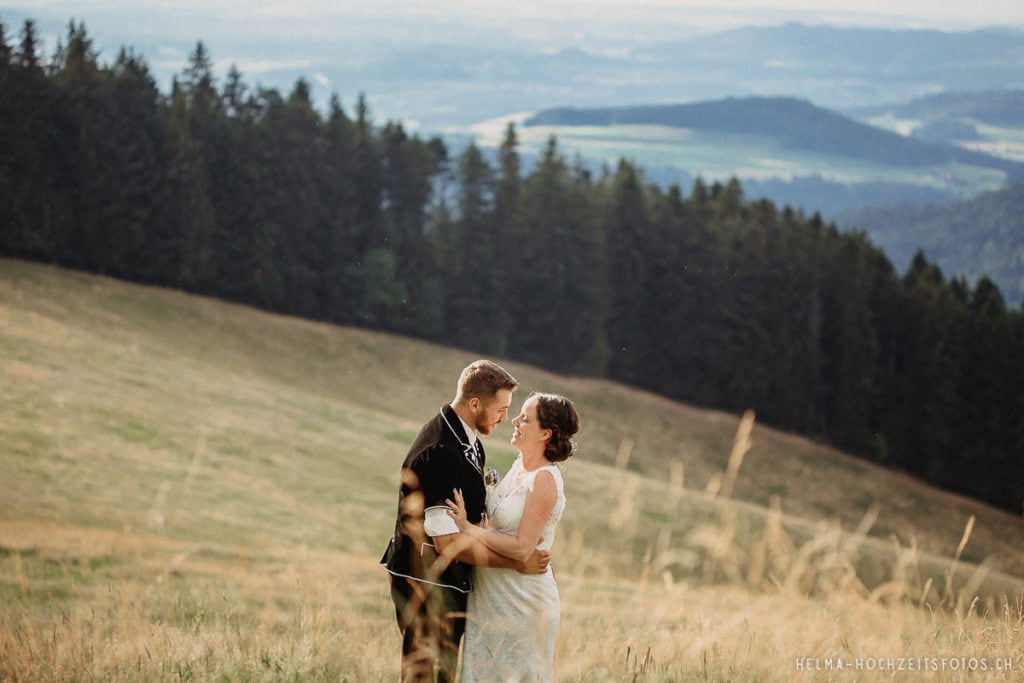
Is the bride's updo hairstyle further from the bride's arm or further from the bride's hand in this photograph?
the bride's hand

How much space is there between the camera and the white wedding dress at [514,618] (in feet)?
17.4

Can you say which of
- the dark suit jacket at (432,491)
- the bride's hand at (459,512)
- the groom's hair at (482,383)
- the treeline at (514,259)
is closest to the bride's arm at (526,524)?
the bride's hand at (459,512)

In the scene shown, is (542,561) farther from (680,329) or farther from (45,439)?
(680,329)

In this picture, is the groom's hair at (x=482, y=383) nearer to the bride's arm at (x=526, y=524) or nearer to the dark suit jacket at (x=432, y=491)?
the dark suit jacket at (x=432, y=491)

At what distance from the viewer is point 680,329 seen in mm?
63125

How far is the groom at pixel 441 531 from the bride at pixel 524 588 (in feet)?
0.31

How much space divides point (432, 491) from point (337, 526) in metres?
17.0

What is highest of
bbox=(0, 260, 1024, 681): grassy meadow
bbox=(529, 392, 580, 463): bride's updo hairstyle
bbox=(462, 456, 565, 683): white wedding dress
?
bbox=(529, 392, 580, 463): bride's updo hairstyle

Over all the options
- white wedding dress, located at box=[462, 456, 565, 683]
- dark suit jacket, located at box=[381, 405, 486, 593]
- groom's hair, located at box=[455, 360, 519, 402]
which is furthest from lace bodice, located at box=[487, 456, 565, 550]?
groom's hair, located at box=[455, 360, 519, 402]

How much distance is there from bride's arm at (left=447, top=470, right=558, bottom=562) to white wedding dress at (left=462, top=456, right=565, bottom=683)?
0.25 ft

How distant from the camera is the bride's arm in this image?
5156 millimetres

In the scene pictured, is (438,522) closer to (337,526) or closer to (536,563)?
(536,563)

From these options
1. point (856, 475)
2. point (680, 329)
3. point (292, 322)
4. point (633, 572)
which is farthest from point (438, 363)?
point (633, 572)

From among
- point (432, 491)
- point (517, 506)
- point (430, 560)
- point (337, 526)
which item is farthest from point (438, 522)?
point (337, 526)
